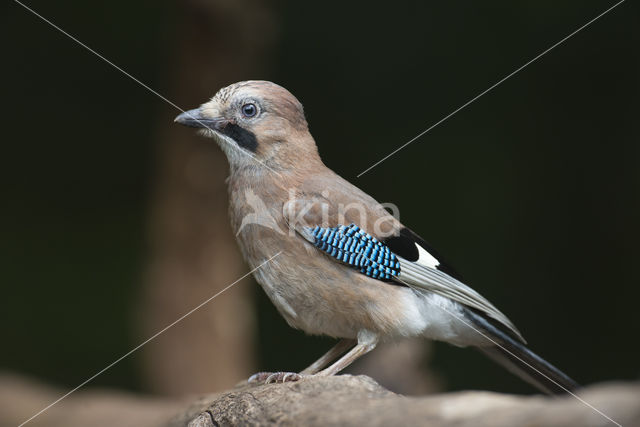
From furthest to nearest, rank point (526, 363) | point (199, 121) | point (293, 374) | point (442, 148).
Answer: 1. point (442, 148)
2. point (526, 363)
3. point (199, 121)
4. point (293, 374)

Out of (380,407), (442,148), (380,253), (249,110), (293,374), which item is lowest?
(380,407)

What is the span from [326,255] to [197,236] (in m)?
3.29

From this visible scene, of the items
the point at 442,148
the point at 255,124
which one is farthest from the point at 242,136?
the point at 442,148

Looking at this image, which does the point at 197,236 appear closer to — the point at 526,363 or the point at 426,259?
the point at 426,259

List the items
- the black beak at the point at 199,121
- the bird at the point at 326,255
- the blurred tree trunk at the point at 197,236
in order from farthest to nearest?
the blurred tree trunk at the point at 197,236, the black beak at the point at 199,121, the bird at the point at 326,255

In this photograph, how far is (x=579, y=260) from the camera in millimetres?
7098

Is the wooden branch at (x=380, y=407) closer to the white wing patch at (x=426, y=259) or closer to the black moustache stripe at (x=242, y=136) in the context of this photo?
the white wing patch at (x=426, y=259)

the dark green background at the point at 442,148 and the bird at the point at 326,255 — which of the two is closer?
the bird at the point at 326,255

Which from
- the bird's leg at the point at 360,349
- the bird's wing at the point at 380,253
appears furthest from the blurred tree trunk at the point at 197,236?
the bird's leg at the point at 360,349

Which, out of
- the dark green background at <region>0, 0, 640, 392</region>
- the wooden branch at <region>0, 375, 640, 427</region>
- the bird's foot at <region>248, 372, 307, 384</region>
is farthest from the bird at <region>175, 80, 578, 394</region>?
the dark green background at <region>0, 0, 640, 392</region>

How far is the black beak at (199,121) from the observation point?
3413mm

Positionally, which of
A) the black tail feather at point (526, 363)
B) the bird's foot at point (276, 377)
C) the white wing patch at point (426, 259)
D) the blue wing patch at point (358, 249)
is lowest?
the black tail feather at point (526, 363)

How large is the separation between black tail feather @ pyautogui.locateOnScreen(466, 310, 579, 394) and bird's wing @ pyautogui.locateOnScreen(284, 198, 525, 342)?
0.06 m

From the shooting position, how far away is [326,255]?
3.32 meters
